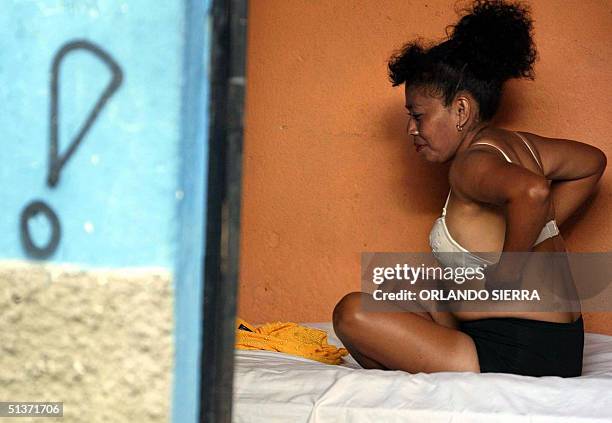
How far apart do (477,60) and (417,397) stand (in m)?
Result: 1.15

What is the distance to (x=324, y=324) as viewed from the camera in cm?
331

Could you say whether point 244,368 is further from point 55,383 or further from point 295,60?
point 295,60

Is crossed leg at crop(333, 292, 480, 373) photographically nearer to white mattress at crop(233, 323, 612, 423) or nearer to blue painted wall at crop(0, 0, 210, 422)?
white mattress at crop(233, 323, 612, 423)

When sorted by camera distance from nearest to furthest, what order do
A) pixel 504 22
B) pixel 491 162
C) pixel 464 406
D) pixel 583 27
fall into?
1. pixel 464 406
2. pixel 491 162
3. pixel 504 22
4. pixel 583 27

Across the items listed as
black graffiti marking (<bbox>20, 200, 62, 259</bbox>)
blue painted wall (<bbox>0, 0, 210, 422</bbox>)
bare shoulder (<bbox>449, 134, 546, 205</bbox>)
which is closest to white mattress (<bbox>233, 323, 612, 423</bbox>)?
bare shoulder (<bbox>449, 134, 546, 205</bbox>)

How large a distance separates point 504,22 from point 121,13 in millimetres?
1843

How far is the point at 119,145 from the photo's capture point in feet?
4.41

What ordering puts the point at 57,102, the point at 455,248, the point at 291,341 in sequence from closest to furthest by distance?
1. the point at 57,102
2. the point at 455,248
3. the point at 291,341

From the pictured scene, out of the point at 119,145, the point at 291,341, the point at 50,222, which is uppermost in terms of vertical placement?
the point at 119,145

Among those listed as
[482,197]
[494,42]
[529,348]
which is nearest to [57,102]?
[482,197]

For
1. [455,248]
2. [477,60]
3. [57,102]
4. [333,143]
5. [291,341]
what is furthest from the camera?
[333,143]

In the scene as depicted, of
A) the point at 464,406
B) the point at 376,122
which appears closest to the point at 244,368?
the point at 464,406

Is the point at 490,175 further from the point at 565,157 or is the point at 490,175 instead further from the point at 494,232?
the point at 565,157

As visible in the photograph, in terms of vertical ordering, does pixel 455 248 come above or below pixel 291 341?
above
